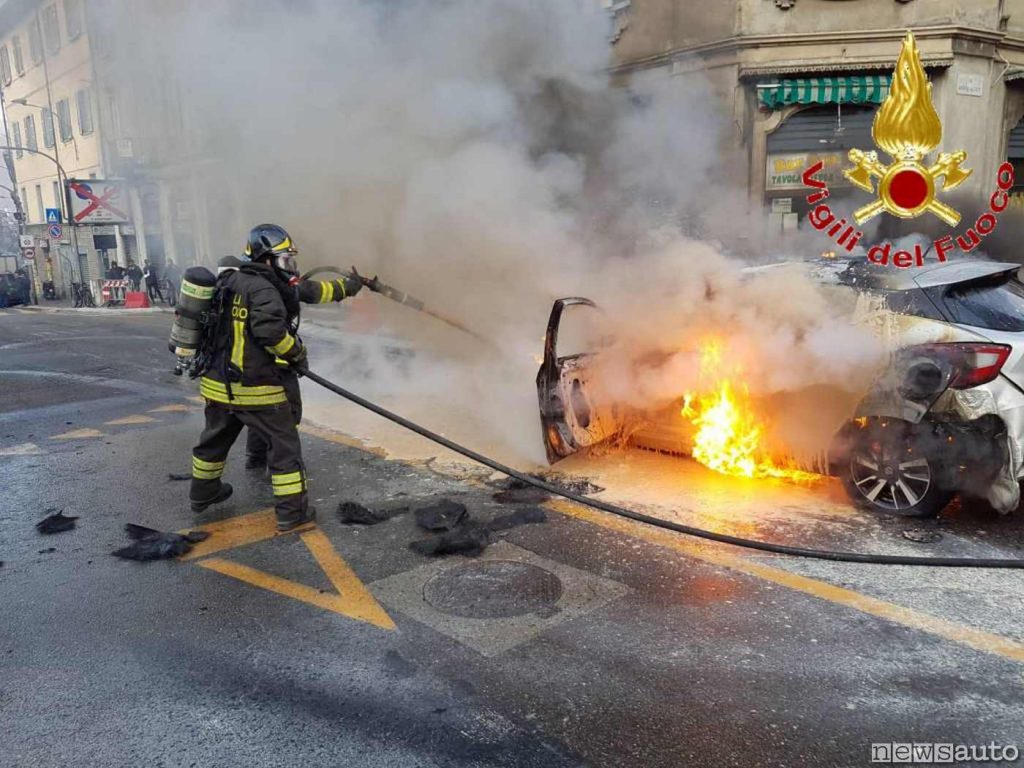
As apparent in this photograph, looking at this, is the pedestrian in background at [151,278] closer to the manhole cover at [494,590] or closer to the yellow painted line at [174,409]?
the yellow painted line at [174,409]

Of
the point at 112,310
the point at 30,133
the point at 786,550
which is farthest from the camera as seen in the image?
the point at 112,310

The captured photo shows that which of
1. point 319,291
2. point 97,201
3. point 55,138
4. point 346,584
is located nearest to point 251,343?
point 319,291

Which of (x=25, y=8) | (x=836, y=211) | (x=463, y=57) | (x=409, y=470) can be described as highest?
(x=25, y=8)

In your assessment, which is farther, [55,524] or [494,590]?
[55,524]

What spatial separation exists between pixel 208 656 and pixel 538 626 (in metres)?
1.33

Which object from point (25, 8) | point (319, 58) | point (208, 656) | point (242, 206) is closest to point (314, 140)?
point (319, 58)

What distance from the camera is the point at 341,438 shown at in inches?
252

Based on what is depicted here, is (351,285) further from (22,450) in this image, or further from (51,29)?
(51,29)

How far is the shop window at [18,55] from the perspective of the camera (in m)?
11.2

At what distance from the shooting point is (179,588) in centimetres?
365

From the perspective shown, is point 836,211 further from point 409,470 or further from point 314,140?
point 409,470

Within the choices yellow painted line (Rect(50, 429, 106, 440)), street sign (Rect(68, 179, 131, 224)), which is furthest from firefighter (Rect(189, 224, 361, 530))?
street sign (Rect(68, 179, 131, 224))

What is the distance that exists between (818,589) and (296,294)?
3.32m

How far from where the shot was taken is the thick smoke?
638 cm
